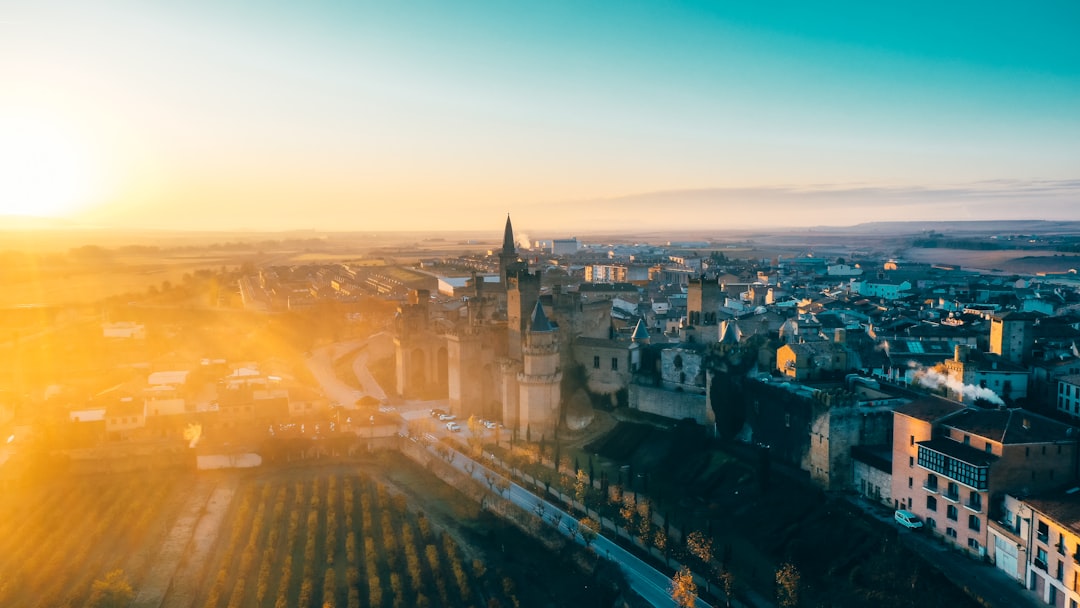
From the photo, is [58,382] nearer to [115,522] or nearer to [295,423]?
[295,423]

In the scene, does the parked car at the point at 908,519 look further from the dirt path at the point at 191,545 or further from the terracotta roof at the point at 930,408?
the dirt path at the point at 191,545

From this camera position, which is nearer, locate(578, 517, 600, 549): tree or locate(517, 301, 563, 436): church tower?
locate(578, 517, 600, 549): tree

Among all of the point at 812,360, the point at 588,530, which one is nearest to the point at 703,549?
the point at 588,530

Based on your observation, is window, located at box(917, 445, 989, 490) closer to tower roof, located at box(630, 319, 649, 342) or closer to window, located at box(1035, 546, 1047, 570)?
window, located at box(1035, 546, 1047, 570)

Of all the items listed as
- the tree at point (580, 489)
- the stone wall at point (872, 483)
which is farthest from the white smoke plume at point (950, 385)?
the tree at point (580, 489)

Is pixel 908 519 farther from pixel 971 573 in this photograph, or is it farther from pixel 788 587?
pixel 788 587

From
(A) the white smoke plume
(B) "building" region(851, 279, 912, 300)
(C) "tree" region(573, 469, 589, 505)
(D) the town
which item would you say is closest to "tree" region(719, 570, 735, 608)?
(D) the town
